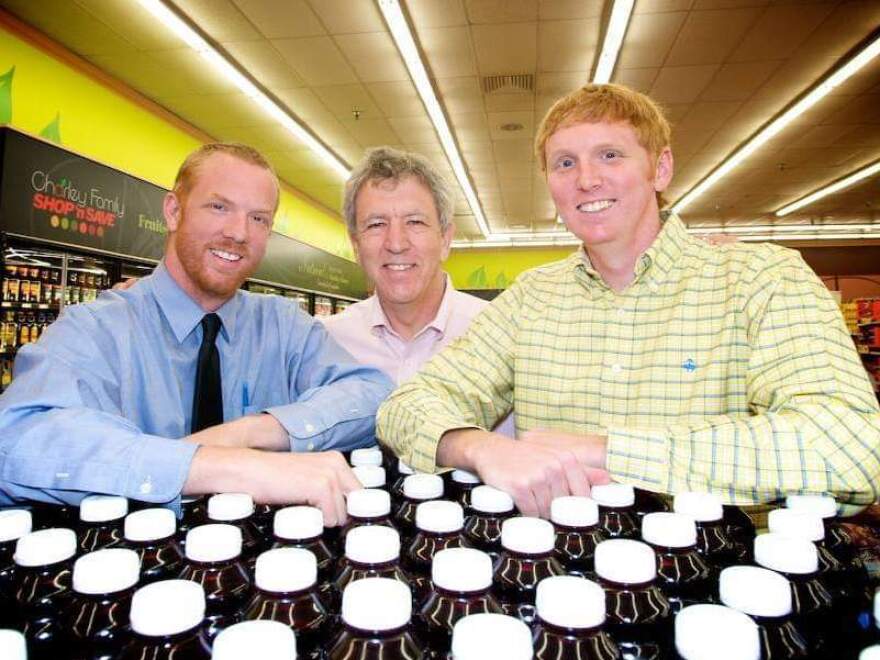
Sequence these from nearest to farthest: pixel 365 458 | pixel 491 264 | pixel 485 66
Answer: pixel 365 458 < pixel 485 66 < pixel 491 264

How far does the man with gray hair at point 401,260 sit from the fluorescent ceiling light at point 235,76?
352cm

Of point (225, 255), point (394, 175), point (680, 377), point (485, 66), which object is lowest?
point (680, 377)

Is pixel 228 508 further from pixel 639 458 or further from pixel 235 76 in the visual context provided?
pixel 235 76

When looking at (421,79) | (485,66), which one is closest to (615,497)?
(485,66)

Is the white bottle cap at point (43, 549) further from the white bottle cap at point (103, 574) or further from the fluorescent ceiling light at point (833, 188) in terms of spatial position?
the fluorescent ceiling light at point (833, 188)

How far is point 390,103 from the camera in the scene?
6.67m

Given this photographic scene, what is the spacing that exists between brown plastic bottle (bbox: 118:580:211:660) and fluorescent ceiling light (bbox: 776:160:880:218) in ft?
37.1

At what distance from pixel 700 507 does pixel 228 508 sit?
2.12 feet

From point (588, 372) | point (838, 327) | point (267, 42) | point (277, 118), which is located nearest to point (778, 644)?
point (838, 327)

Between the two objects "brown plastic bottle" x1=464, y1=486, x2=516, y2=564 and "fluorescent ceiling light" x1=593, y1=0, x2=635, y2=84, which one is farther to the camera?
"fluorescent ceiling light" x1=593, y1=0, x2=635, y2=84

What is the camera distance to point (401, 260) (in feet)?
7.03

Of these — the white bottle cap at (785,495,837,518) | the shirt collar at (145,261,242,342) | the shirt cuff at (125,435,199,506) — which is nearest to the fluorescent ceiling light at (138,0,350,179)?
the shirt collar at (145,261,242,342)

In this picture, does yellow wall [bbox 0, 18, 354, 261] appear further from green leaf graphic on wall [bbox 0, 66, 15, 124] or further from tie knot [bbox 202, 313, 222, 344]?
tie knot [bbox 202, 313, 222, 344]

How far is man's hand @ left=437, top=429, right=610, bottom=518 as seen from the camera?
37.0 inches
